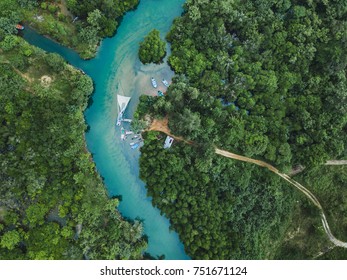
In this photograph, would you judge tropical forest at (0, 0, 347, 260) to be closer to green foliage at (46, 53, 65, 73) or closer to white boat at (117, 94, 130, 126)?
green foliage at (46, 53, 65, 73)

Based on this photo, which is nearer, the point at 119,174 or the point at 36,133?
the point at 36,133

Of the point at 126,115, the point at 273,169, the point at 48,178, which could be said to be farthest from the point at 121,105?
the point at 273,169

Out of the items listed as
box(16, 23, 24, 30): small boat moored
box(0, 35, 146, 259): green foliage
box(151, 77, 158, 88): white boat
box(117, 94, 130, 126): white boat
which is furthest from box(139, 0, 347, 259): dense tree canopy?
box(16, 23, 24, 30): small boat moored

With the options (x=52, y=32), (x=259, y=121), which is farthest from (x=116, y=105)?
(x=259, y=121)

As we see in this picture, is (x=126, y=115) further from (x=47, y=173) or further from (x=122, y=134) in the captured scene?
(x=47, y=173)

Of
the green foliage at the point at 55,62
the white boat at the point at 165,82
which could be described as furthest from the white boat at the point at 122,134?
the green foliage at the point at 55,62

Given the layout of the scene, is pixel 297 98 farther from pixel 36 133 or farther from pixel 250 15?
pixel 36 133

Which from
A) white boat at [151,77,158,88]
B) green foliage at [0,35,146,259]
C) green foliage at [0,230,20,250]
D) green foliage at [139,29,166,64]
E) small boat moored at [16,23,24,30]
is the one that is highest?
green foliage at [139,29,166,64]
